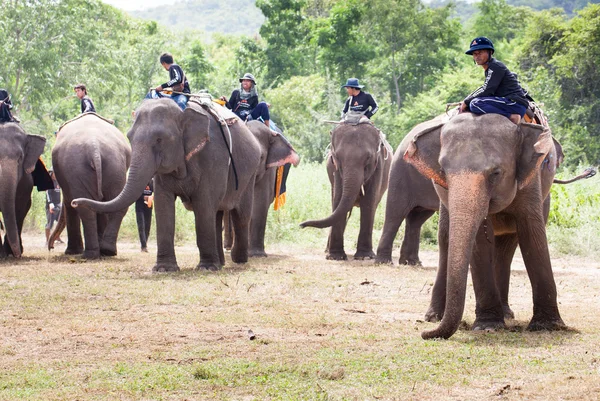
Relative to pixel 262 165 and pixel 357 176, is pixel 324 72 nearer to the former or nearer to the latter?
pixel 262 165

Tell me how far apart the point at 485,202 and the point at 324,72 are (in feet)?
109

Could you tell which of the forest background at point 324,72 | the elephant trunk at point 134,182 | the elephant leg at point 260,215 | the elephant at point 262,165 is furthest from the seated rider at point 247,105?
the elephant trunk at point 134,182

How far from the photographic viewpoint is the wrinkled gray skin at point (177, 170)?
11383 mm

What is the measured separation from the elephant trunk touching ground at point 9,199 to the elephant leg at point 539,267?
741 centimetres

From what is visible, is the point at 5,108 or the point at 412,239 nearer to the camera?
the point at 5,108

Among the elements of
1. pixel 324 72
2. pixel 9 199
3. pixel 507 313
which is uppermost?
pixel 324 72

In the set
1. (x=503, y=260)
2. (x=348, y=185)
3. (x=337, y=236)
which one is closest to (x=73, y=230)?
(x=337, y=236)

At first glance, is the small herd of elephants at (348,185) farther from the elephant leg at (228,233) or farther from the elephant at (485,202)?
the elephant leg at (228,233)

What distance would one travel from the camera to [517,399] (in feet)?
17.8

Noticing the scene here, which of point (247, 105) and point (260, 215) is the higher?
point (247, 105)

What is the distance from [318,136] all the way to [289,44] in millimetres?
10356

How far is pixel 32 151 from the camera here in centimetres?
1367

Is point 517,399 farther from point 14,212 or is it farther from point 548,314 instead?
point 14,212

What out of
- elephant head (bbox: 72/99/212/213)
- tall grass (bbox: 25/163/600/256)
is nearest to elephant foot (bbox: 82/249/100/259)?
elephant head (bbox: 72/99/212/213)
